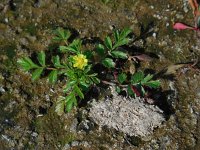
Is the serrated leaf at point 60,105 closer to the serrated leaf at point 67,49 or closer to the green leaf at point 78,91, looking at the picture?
the green leaf at point 78,91

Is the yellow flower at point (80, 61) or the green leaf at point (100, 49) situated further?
the green leaf at point (100, 49)

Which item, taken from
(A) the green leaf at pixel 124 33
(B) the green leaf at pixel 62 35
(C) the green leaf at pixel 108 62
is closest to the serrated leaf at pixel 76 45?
(B) the green leaf at pixel 62 35

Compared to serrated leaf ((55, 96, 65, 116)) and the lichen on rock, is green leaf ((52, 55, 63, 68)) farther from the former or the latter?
the lichen on rock

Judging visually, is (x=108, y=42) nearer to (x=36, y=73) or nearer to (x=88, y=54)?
(x=88, y=54)

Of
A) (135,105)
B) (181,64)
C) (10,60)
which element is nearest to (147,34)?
(181,64)

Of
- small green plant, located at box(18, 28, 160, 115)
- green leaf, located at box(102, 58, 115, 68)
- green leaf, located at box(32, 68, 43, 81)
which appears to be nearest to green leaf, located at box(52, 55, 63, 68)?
small green plant, located at box(18, 28, 160, 115)

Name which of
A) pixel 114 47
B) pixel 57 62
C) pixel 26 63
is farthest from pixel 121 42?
pixel 26 63
